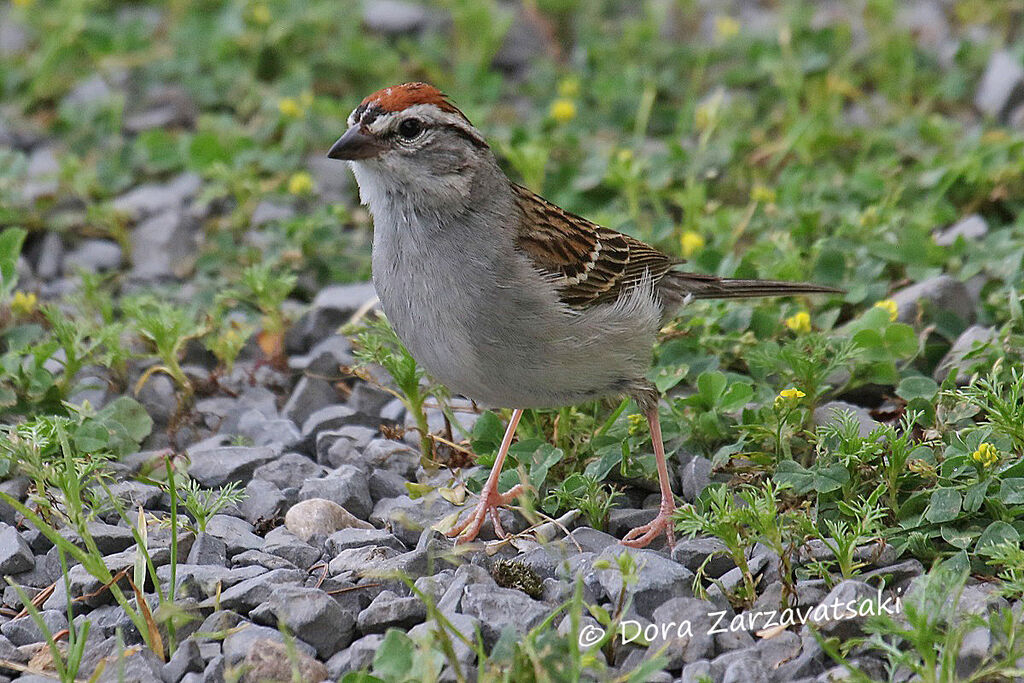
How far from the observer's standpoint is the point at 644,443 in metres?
4.50

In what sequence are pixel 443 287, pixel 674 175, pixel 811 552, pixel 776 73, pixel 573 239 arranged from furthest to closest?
A: pixel 776 73, pixel 674 175, pixel 573 239, pixel 443 287, pixel 811 552

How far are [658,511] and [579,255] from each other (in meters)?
0.94

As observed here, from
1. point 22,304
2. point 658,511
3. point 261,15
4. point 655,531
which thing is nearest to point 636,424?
point 658,511

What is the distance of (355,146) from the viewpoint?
4.00 m

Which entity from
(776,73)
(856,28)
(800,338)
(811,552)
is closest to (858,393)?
(800,338)

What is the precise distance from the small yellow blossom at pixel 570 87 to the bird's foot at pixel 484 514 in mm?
3607

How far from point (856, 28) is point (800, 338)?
4146mm

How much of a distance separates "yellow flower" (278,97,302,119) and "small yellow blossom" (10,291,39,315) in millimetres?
2148

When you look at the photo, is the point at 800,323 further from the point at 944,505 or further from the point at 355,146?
the point at 355,146

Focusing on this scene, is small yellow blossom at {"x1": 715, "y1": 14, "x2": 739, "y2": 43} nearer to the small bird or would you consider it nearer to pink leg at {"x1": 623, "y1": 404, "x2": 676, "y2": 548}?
the small bird

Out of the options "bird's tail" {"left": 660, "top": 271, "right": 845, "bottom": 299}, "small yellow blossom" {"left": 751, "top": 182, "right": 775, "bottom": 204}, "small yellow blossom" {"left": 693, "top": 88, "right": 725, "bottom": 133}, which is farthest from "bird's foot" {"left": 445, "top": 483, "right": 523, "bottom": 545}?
"small yellow blossom" {"left": 693, "top": 88, "right": 725, "bottom": 133}

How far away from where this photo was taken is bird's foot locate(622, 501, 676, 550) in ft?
13.1

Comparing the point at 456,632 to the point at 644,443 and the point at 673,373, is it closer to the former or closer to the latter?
the point at 644,443

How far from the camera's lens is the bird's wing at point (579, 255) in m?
4.20
